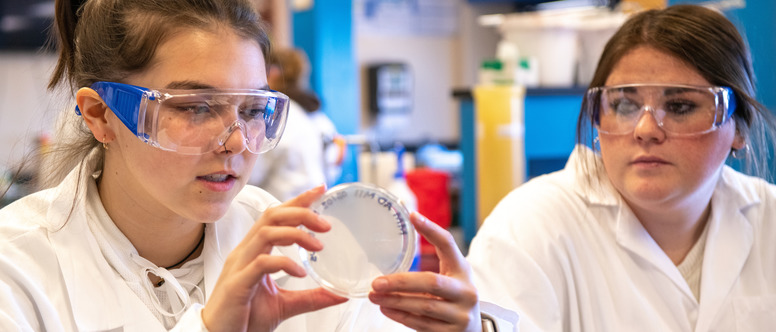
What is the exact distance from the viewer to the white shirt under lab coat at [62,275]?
4.36 feet

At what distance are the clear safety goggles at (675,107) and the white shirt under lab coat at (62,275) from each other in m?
0.78

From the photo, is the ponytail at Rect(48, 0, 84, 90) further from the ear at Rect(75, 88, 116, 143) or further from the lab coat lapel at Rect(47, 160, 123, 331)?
the lab coat lapel at Rect(47, 160, 123, 331)

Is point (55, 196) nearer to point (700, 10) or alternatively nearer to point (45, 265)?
point (45, 265)

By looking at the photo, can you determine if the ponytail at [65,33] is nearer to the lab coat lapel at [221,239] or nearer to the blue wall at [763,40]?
the lab coat lapel at [221,239]

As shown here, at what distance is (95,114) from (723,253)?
5.09ft

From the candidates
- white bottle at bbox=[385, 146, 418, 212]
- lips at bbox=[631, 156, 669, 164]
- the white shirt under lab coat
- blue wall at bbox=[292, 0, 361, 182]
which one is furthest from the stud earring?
blue wall at bbox=[292, 0, 361, 182]

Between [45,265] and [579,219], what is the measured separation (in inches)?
50.0

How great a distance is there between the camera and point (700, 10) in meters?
1.87

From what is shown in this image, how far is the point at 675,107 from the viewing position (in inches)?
70.2

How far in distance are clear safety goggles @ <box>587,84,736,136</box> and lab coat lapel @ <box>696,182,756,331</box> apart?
32cm

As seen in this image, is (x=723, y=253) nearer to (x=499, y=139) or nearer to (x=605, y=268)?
(x=605, y=268)

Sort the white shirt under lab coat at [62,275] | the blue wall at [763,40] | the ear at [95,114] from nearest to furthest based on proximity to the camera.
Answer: the white shirt under lab coat at [62,275] → the ear at [95,114] → the blue wall at [763,40]

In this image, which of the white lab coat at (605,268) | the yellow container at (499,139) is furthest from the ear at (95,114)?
the yellow container at (499,139)

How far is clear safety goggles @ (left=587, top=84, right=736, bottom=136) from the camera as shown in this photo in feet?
5.81
